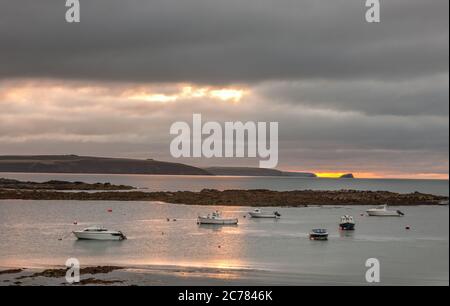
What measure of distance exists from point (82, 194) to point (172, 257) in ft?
270

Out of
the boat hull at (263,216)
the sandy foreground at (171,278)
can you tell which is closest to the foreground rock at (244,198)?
the boat hull at (263,216)

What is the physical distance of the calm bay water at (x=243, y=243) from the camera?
153 feet

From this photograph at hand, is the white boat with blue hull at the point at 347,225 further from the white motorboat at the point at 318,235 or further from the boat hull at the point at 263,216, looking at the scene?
the boat hull at the point at 263,216

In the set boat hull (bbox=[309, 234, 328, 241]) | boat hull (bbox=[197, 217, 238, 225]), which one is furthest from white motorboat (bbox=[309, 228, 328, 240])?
boat hull (bbox=[197, 217, 238, 225])

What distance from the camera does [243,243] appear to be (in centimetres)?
6241

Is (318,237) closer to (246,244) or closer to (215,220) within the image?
(246,244)

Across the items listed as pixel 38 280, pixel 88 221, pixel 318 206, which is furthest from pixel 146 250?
pixel 318 206

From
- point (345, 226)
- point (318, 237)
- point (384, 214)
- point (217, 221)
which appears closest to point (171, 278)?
point (318, 237)

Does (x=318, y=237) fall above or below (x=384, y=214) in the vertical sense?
below

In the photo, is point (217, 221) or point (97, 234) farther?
point (217, 221)

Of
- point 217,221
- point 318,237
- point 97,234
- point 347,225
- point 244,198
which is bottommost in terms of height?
point 318,237

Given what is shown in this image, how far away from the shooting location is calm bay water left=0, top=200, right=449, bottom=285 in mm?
46719

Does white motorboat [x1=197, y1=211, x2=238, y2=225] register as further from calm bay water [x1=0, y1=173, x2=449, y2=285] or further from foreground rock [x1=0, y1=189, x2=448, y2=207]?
foreground rock [x1=0, y1=189, x2=448, y2=207]

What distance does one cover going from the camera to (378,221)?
9244 cm
